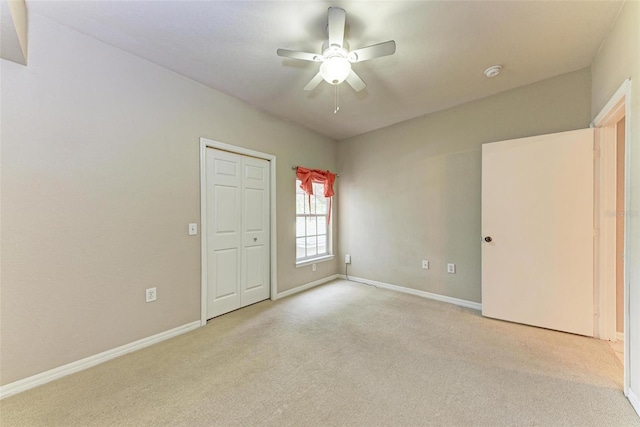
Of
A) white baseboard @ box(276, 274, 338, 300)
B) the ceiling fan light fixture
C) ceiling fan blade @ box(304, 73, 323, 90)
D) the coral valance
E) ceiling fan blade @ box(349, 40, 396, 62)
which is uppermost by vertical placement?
ceiling fan blade @ box(349, 40, 396, 62)

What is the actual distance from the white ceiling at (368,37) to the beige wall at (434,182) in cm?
32

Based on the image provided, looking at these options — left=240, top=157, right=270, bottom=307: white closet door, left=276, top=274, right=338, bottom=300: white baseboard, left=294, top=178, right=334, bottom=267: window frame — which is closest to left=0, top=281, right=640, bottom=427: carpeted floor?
left=240, top=157, right=270, bottom=307: white closet door

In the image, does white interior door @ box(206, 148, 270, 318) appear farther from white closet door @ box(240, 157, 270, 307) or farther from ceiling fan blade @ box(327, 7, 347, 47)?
ceiling fan blade @ box(327, 7, 347, 47)

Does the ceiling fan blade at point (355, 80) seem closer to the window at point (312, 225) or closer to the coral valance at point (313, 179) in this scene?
the coral valance at point (313, 179)

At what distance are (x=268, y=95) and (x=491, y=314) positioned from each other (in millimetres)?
3530

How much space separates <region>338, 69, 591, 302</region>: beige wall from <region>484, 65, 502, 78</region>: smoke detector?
1.85 ft

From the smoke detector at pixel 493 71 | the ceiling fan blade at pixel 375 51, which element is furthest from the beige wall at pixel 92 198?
the smoke detector at pixel 493 71

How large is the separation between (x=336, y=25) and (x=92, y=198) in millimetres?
2283

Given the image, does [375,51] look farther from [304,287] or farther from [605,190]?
[304,287]

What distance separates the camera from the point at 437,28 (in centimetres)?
191

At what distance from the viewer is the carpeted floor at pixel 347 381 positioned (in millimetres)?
1498

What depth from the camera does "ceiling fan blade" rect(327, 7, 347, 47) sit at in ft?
5.50

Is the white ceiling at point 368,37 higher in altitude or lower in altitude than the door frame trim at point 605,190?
higher

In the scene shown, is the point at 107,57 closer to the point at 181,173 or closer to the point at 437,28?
the point at 181,173
